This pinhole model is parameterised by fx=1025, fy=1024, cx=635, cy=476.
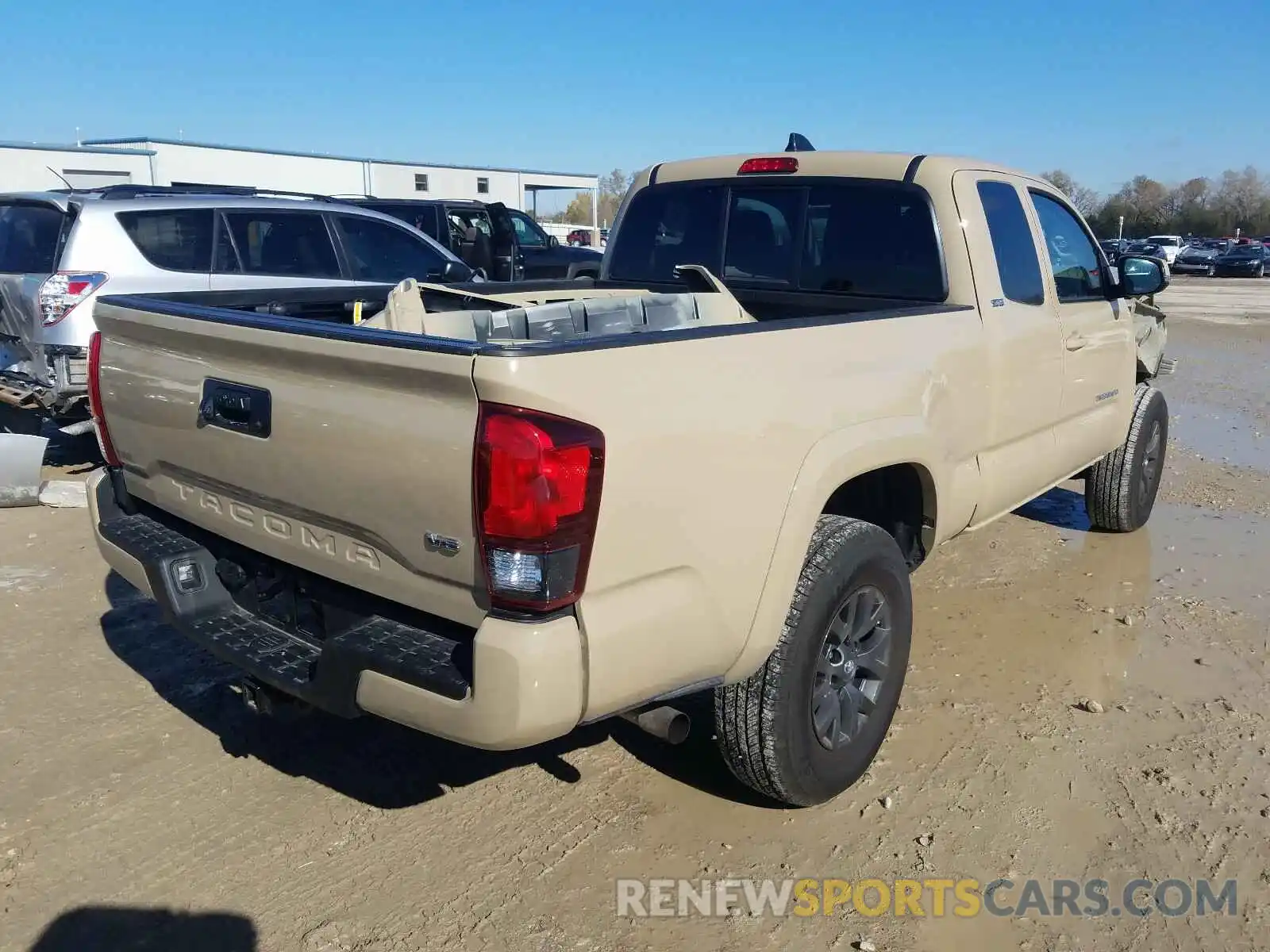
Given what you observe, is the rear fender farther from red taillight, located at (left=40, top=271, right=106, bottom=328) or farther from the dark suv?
the dark suv

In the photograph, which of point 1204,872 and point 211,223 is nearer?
point 1204,872

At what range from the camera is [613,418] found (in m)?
2.21

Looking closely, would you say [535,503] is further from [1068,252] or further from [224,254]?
[224,254]

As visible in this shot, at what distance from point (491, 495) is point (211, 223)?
19.7 ft

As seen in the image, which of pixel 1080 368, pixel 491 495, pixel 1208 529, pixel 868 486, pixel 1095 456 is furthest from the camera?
pixel 1208 529

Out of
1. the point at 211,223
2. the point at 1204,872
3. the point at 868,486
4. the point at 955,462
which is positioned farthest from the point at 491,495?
the point at 211,223

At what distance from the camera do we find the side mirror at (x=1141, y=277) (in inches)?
201

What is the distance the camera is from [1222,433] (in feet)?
29.8

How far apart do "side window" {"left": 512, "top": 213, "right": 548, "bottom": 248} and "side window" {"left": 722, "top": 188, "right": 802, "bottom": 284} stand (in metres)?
12.2

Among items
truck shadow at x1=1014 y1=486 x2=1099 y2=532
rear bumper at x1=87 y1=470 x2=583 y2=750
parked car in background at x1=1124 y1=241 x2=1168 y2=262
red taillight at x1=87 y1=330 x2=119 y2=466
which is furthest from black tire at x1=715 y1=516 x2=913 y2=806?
parked car in background at x1=1124 y1=241 x2=1168 y2=262

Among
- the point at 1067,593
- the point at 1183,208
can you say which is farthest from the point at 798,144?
the point at 1183,208

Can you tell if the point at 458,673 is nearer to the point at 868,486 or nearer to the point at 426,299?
the point at 868,486

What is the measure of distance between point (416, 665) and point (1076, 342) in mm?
3556

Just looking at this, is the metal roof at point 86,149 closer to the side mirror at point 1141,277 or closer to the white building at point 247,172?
the white building at point 247,172
